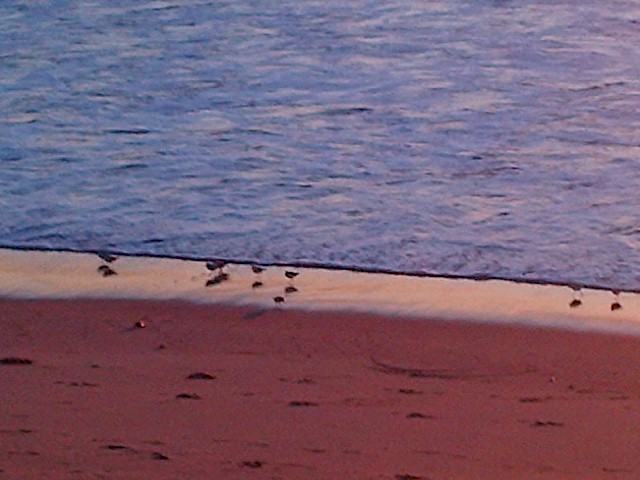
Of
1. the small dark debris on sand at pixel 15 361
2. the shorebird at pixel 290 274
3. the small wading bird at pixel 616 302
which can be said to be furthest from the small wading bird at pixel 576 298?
the small dark debris on sand at pixel 15 361

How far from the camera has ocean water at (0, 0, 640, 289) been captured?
19.8 feet

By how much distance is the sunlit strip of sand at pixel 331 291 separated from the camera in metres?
4.94

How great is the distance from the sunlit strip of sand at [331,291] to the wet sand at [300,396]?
5.1 inches

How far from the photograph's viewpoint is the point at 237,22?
34.4 feet

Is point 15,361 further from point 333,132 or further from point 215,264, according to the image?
point 333,132

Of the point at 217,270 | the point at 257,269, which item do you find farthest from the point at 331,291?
the point at 217,270

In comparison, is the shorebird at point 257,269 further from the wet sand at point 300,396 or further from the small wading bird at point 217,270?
the wet sand at point 300,396

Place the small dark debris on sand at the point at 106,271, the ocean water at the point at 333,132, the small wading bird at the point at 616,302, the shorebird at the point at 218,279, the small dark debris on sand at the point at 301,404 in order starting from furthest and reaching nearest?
the ocean water at the point at 333,132, the small dark debris on sand at the point at 106,271, the shorebird at the point at 218,279, the small wading bird at the point at 616,302, the small dark debris on sand at the point at 301,404

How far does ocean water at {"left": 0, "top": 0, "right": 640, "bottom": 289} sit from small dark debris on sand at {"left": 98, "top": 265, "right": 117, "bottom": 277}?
1.19 feet

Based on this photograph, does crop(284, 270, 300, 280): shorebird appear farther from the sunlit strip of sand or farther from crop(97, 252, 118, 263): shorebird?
crop(97, 252, 118, 263): shorebird

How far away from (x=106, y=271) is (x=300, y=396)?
1.66 m

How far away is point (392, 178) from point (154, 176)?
4.36 ft

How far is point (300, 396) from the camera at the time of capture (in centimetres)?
409

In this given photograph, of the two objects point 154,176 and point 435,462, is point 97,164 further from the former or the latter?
point 435,462
